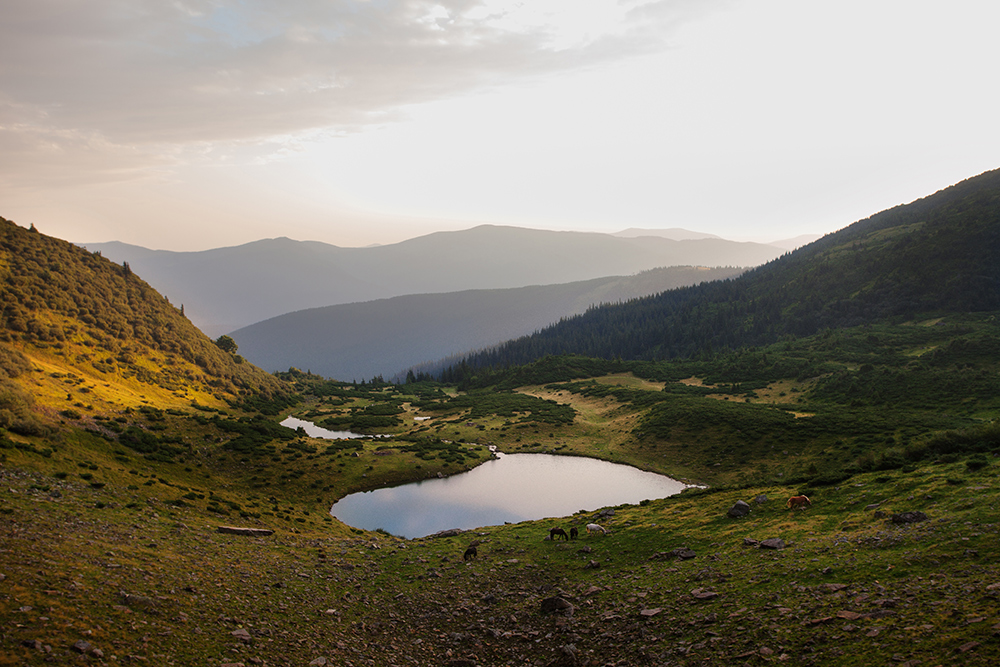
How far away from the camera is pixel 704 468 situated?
199ft

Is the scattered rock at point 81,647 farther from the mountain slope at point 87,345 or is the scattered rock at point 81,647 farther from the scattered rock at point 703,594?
the mountain slope at point 87,345

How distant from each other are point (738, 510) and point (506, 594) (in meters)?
14.6

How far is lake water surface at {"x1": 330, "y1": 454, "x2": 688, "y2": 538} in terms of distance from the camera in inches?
1893

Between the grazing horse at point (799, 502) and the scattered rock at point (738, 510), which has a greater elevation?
the grazing horse at point (799, 502)

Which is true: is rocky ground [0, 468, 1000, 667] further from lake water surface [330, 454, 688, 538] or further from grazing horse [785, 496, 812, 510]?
lake water surface [330, 454, 688, 538]

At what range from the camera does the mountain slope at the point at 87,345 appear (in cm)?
4656

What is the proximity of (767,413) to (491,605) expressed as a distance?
60.8m

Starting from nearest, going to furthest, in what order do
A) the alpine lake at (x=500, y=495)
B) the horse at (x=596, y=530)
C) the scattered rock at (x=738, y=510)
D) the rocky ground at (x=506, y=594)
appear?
1. the rocky ground at (x=506, y=594)
2. the scattered rock at (x=738, y=510)
3. the horse at (x=596, y=530)
4. the alpine lake at (x=500, y=495)

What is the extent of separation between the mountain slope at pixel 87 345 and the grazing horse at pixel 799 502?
4666cm

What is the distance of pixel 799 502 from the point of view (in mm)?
26859

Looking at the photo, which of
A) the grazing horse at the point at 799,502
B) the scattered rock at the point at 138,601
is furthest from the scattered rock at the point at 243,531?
the grazing horse at the point at 799,502

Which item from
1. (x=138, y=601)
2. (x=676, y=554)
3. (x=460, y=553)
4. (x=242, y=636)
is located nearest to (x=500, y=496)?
(x=460, y=553)

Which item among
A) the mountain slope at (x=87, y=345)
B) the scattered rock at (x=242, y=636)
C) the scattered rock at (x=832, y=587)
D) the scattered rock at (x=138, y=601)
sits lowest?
the scattered rock at (x=832, y=587)

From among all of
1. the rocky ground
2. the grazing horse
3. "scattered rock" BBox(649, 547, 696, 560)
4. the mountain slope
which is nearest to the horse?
the rocky ground
